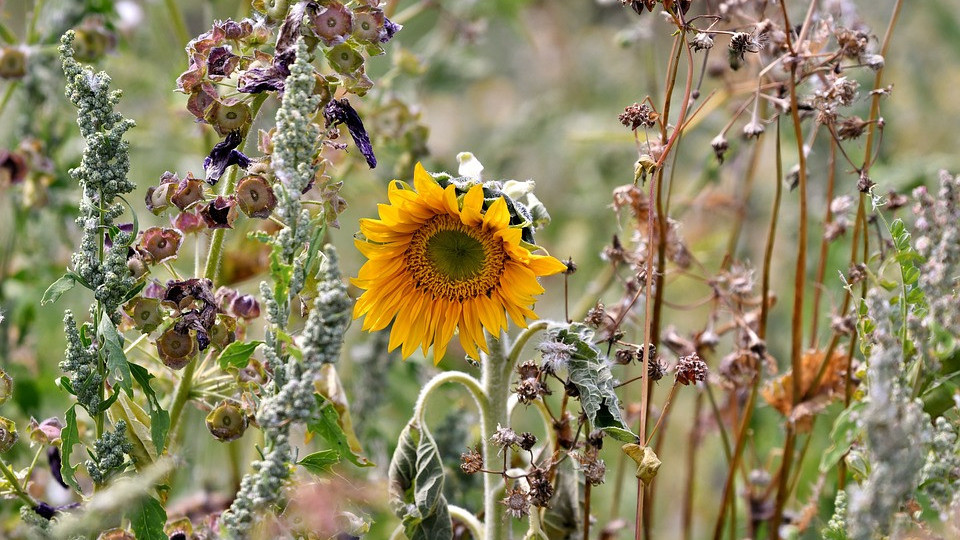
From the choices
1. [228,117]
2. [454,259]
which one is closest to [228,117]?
[228,117]

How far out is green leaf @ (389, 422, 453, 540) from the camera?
78cm

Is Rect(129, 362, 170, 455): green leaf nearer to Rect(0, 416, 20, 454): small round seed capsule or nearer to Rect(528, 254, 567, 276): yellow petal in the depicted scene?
Rect(0, 416, 20, 454): small round seed capsule

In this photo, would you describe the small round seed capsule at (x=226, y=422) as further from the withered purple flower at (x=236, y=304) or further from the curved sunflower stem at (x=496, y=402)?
the curved sunflower stem at (x=496, y=402)

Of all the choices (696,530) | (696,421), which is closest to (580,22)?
(696,530)

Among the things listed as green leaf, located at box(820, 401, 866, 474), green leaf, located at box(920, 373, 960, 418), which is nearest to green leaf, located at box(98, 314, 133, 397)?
green leaf, located at box(820, 401, 866, 474)

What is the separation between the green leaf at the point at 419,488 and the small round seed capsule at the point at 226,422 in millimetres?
140

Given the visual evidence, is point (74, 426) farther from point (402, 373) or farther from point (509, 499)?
point (402, 373)

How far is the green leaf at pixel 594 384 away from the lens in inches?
28.2

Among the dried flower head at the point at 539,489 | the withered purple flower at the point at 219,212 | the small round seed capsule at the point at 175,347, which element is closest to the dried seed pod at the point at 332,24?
the withered purple flower at the point at 219,212

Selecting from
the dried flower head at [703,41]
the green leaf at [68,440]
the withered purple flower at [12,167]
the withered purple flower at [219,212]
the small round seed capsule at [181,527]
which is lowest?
the small round seed capsule at [181,527]

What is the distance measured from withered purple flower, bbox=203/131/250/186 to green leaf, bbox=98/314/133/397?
0.13m

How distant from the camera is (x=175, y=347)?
73 cm

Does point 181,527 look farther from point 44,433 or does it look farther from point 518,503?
→ point 518,503

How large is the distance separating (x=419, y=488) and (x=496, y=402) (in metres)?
0.09
